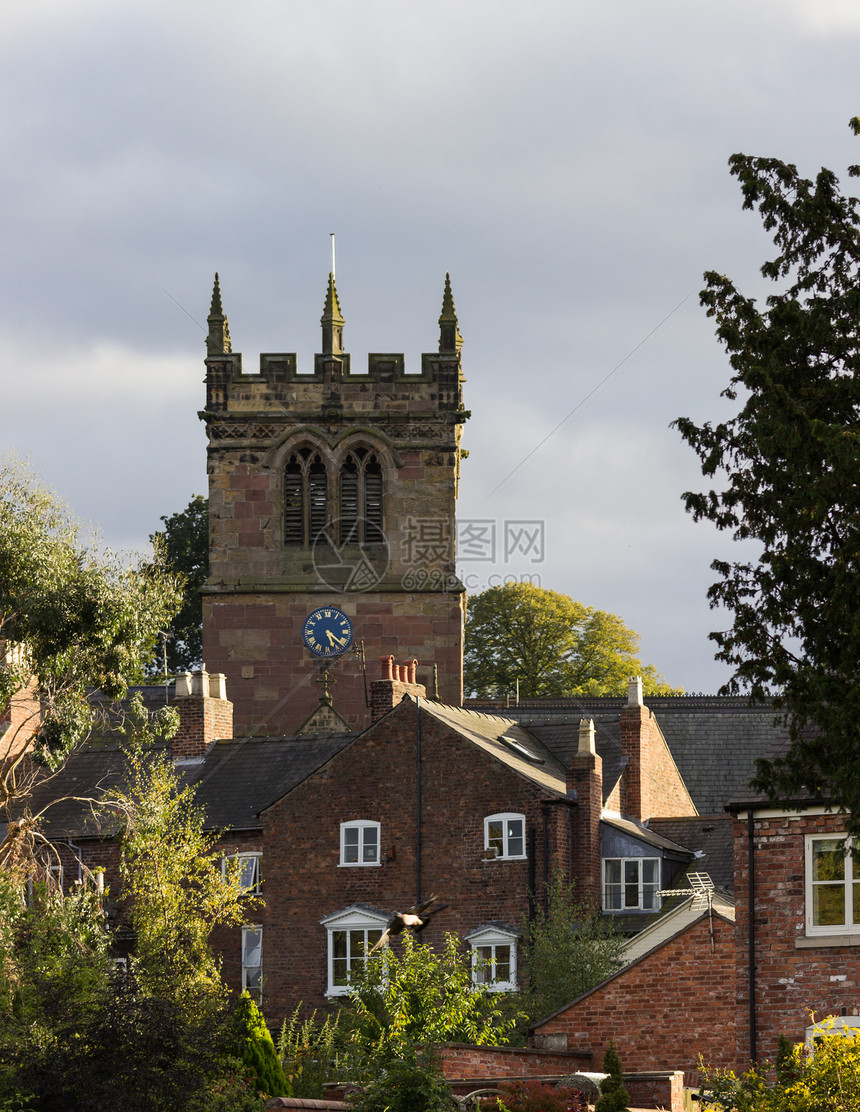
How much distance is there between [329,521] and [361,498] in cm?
127

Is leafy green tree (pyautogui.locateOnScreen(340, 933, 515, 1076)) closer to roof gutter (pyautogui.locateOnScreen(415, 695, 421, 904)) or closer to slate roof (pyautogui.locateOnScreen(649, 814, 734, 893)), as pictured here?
roof gutter (pyautogui.locateOnScreen(415, 695, 421, 904))

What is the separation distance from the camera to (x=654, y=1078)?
29.3 m

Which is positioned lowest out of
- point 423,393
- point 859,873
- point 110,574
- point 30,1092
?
point 30,1092

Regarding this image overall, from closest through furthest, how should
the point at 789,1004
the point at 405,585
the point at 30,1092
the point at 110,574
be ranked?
1. the point at 30,1092
2. the point at 789,1004
3. the point at 110,574
4. the point at 405,585

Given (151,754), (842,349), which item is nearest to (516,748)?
(151,754)

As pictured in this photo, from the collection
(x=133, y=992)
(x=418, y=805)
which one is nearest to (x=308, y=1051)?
(x=418, y=805)

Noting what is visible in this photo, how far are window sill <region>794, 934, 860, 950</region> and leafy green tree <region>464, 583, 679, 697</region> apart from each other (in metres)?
43.9

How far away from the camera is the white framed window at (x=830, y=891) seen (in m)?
32.5

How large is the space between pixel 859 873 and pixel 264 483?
113 ft

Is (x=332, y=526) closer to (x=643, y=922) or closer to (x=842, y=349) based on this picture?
(x=643, y=922)

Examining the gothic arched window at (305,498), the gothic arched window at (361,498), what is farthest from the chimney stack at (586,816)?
Result: the gothic arched window at (305,498)

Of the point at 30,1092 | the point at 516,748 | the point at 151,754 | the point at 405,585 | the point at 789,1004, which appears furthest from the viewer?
the point at 405,585

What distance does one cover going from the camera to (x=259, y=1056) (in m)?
33.4

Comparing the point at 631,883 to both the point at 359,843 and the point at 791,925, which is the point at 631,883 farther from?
the point at 791,925
